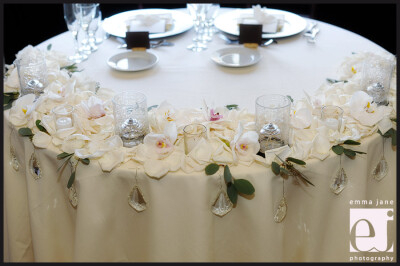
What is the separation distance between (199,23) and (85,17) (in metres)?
0.55

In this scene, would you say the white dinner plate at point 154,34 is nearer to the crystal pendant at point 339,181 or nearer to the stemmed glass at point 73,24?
the stemmed glass at point 73,24

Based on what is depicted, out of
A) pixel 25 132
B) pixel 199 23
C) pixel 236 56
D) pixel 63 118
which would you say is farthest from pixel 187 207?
pixel 199 23

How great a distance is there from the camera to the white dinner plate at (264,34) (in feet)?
8.84

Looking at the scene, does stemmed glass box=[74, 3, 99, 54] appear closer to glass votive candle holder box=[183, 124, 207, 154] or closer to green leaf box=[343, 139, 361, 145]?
glass votive candle holder box=[183, 124, 207, 154]

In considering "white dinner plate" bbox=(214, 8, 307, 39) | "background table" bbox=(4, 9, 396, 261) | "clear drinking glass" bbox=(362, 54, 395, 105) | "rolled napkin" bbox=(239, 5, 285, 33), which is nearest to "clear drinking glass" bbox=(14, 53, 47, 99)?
"background table" bbox=(4, 9, 396, 261)

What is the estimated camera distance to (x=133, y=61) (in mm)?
2451

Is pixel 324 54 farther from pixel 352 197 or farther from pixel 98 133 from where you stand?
pixel 98 133

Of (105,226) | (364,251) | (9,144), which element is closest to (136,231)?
(105,226)

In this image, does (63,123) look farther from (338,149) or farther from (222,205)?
(338,149)

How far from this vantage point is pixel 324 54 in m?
2.48

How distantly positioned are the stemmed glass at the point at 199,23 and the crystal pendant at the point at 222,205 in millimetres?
1083

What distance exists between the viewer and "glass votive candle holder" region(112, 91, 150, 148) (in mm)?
1745

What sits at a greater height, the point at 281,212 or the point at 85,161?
the point at 85,161

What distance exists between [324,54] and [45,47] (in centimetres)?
135
